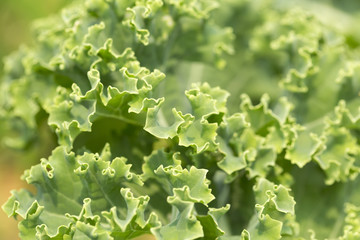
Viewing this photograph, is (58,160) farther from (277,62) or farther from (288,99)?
(277,62)

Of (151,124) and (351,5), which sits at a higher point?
(351,5)

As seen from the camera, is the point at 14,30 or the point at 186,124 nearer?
the point at 186,124

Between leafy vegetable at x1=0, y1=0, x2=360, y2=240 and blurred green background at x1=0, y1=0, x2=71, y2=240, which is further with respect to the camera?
blurred green background at x1=0, y1=0, x2=71, y2=240

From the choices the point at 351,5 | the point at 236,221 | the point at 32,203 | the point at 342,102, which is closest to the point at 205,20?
the point at 342,102

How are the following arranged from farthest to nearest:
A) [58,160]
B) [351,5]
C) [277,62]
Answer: [351,5] < [277,62] < [58,160]

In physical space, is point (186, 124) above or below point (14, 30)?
below
